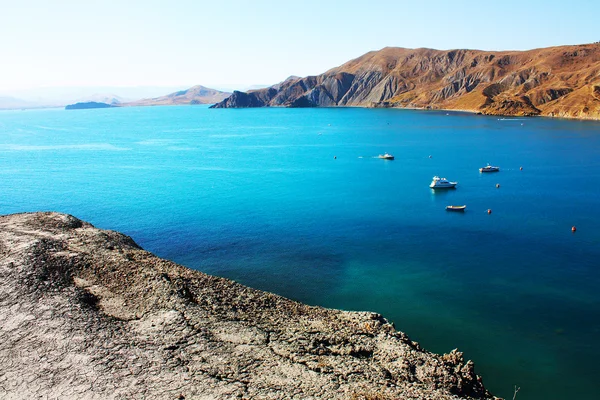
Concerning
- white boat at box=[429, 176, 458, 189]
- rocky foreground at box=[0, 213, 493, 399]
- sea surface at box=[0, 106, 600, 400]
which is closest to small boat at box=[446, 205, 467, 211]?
sea surface at box=[0, 106, 600, 400]

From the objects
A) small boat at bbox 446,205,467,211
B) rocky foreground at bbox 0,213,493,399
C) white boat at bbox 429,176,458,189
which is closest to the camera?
rocky foreground at bbox 0,213,493,399

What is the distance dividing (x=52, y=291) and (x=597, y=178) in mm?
76211

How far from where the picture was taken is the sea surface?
27984mm

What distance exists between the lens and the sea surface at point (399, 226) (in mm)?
27984

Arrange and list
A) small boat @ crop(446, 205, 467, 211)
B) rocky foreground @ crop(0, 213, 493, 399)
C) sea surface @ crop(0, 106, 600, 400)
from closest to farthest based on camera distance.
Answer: rocky foreground @ crop(0, 213, 493, 399)
sea surface @ crop(0, 106, 600, 400)
small boat @ crop(446, 205, 467, 211)

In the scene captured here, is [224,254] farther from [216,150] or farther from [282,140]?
[282,140]

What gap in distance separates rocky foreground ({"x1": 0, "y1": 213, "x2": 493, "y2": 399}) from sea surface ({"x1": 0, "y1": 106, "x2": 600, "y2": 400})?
21.6 ft

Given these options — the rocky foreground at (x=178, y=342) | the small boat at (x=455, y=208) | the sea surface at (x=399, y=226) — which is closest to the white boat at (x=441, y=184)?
the sea surface at (x=399, y=226)

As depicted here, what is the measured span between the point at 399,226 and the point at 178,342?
33.2m

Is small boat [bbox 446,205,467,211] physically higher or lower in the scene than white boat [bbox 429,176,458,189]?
lower

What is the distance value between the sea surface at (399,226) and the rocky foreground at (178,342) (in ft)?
21.6

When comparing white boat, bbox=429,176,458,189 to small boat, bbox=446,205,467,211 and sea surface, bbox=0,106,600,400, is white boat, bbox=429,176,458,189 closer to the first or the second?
sea surface, bbox=0,106,600,400

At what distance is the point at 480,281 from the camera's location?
3497 cm

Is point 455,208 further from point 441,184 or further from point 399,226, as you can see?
point 441,184
